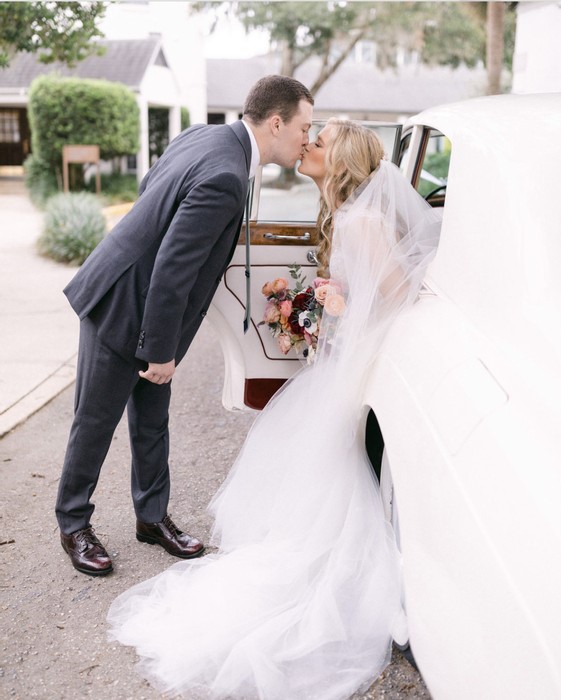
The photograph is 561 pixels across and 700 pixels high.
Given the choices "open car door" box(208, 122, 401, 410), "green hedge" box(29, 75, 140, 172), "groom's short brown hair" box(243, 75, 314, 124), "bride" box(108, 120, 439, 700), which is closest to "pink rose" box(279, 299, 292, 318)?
"open car door" box(208, 122, 401, 410)

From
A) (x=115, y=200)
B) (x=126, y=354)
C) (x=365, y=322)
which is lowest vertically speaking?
(x=115, y=200)

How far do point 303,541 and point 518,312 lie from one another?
134 cm

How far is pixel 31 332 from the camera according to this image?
794 centimetres

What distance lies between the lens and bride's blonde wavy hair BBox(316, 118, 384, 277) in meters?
3.32

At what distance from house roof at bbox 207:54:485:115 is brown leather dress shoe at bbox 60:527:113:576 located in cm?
3940

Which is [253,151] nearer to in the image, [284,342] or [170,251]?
[170,251]

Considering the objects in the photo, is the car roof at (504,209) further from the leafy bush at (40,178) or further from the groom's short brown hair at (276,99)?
the leafy bush at (40,178)

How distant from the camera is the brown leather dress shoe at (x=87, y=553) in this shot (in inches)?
137

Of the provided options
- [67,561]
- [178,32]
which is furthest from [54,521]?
[178,32]

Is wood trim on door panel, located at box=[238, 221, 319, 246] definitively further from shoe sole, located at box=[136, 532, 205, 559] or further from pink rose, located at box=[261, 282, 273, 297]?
shoe sole, located at box=[136, 532, 205, 559]

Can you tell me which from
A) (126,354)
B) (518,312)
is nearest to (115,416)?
(126,354)

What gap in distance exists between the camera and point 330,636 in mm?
2807

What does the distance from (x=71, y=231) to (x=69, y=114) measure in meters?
10.1

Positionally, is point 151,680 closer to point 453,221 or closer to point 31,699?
point 31,699
